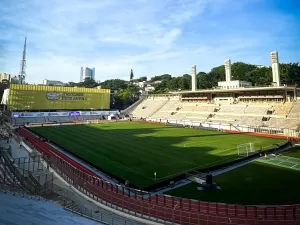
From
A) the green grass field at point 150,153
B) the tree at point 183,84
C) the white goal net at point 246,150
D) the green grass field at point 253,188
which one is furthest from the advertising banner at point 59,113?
the green grass field at point 253,188

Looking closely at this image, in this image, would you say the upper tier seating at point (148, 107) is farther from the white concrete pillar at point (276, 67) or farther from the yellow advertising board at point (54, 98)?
the white concrete pillar at point (276, 67)

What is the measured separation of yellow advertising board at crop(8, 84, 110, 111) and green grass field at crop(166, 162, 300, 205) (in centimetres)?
6940

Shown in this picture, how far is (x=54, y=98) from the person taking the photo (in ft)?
261

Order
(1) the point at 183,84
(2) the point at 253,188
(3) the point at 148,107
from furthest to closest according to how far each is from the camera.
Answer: (1) the point at 183,84
(3) the point at 148,107
(2) the point at 253,188

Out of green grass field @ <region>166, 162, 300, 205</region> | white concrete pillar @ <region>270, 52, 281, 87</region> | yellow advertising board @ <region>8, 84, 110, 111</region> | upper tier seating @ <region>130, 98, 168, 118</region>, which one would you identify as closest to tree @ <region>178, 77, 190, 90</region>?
upper tier seating @ <region>130, 98, 168, 118</region>

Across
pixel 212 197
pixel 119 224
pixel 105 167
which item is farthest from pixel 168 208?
pixel 105 167

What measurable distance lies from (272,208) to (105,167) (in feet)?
51.8

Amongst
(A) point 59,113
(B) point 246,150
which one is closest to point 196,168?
(B) point 246,150

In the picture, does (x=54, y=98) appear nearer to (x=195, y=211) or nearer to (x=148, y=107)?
(x=148, y=107)

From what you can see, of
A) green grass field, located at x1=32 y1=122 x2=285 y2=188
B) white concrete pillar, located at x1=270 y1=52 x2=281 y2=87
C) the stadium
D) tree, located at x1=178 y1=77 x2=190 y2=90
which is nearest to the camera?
the stadium

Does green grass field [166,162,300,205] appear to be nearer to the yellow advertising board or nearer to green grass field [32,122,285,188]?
green grass field [32,122,285,188]

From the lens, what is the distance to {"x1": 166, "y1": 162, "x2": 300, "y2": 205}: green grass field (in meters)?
16.8

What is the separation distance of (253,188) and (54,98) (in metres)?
73.9

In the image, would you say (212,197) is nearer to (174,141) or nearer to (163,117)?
(174,141)
